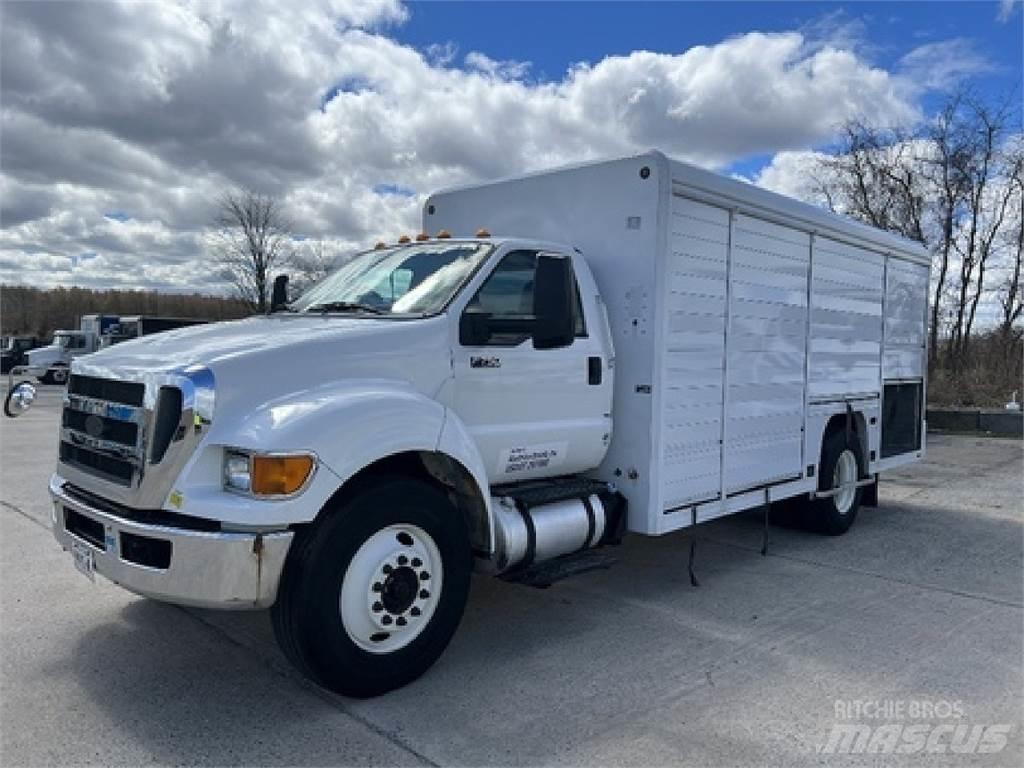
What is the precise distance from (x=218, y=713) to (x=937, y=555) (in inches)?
233

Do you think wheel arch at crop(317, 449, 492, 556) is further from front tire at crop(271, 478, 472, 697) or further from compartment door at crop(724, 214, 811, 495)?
compartment door at crop(724, 214, 811, 495)

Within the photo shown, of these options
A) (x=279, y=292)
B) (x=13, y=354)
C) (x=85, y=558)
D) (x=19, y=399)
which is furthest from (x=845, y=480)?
(x=13, y=354)

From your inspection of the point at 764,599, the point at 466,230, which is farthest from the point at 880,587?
the point at 466,230

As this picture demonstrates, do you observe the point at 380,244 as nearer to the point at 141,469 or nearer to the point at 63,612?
the point at 141,469

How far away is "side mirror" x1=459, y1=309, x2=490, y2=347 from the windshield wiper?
461 millimetres

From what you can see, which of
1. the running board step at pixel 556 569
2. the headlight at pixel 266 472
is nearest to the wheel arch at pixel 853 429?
the running board step at pixel 556 569

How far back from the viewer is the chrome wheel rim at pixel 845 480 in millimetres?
7551

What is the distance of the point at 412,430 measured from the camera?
12.9 feet

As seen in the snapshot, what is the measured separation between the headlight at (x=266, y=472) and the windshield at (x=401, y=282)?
1.26m

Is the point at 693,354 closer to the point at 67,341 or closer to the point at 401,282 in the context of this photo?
the point at 401,282

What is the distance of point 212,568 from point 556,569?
208 cm

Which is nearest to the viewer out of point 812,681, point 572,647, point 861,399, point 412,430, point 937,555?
point 412,430

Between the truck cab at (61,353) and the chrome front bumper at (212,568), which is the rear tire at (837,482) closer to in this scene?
the chrome front bumper at (212,568)

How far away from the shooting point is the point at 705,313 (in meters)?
5.62
